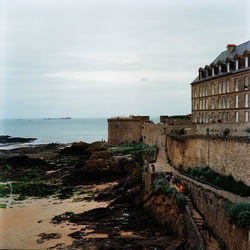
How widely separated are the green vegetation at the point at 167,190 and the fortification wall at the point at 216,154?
2.80m

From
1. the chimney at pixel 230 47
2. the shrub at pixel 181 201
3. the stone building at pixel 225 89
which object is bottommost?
the shrub at pixel 181 201

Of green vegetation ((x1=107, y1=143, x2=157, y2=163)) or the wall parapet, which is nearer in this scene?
the wall parapet

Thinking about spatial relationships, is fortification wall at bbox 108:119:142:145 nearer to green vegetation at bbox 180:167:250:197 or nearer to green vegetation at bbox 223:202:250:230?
green vegetation at bbox 180:167:250:197

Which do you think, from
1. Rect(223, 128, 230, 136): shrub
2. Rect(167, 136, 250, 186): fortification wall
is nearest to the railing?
Rect(167, 136, 250, 186): fortification wall

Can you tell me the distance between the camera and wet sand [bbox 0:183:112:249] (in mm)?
16487

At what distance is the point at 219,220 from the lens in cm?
1233

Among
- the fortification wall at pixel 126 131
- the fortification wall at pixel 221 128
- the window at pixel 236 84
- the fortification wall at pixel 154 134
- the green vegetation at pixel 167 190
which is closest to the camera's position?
the green vegetation at pixel 167 190

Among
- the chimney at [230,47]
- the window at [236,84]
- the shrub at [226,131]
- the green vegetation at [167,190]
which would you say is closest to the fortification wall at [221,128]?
the shrub at [226,131]

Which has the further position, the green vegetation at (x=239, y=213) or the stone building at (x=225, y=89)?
the stone building at (x=225, y=89)

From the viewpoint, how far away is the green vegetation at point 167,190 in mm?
15957

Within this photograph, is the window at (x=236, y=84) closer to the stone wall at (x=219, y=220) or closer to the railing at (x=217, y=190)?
the railing at (x=217, y=190)

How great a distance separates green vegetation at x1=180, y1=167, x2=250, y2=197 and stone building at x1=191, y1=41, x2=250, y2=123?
872 centimetres

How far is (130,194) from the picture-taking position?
74.5 feet

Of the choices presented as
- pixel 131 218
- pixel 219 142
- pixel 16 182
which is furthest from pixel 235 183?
→ pixel 16 182
